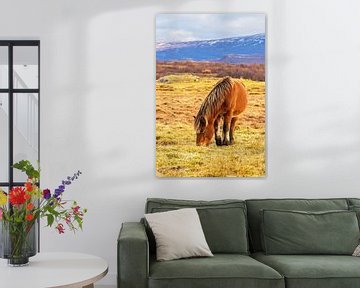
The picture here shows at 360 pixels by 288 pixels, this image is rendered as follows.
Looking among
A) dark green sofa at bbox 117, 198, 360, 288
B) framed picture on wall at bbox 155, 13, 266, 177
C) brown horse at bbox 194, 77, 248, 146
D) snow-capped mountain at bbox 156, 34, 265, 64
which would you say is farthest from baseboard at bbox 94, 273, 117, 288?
Answer: snow-capped mountain at bbox 156, 34, 265, 64

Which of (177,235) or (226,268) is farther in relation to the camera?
(177,235)

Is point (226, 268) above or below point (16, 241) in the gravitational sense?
below

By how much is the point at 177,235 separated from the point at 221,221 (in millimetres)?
435

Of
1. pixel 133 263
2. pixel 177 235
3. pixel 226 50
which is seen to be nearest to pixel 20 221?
pixel 133 263

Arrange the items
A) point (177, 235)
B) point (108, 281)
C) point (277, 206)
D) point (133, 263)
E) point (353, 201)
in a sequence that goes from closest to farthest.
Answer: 1. point (133, 263)
2. point (177, 235)
3. point (277, 206)
4. point (353, 201)
5. point (108, 281)

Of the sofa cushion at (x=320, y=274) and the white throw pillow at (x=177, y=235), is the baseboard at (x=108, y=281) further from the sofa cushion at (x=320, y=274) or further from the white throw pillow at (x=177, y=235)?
the sofa cushion at (x=320, y=274)

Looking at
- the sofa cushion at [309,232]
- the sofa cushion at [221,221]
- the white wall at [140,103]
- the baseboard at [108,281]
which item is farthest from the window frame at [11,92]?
the sofa cushion at [309,232]

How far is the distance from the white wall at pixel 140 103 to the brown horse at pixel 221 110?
0.26 m

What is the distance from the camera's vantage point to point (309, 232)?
454 centimetres

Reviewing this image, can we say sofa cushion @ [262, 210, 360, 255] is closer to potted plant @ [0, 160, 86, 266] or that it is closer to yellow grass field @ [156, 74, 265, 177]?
yellow grass field @ [156, 74, 265, 177]

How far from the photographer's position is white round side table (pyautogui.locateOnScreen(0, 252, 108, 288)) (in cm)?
327

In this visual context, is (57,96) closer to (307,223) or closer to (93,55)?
(93,55)

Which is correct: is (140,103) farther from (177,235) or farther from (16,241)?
(16,241)

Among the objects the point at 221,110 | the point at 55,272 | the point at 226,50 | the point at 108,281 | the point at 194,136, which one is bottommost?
the point at 108,281
